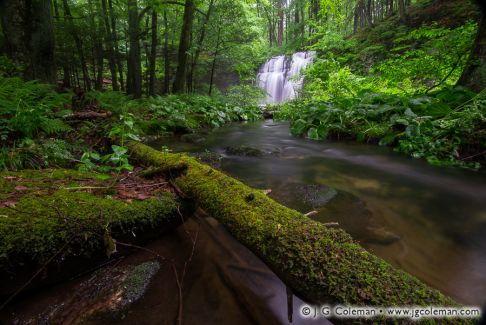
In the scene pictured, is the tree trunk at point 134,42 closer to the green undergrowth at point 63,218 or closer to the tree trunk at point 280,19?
the green undergrowth at point 63,218

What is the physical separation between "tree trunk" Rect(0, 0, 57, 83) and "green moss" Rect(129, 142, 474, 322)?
18.5 feet

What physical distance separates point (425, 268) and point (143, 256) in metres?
2.24

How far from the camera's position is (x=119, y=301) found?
1.56 m

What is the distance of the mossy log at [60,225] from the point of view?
1.37m

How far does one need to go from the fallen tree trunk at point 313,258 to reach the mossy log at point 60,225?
522 mm

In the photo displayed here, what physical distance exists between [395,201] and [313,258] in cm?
246

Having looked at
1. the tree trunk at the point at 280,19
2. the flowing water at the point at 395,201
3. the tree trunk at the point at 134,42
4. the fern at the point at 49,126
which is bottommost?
the flowing water at the point at 395,201

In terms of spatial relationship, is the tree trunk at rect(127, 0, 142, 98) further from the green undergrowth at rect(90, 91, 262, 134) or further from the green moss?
the green moss

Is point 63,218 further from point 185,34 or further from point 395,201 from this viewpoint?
point 185,34

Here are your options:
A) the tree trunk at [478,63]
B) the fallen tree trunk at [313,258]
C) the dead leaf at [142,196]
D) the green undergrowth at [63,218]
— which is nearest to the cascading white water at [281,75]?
the tree trunk at [478,63]

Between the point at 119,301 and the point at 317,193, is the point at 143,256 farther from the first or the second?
the point at 317,193

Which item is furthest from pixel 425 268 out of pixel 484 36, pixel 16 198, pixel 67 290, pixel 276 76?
pixel 276 76

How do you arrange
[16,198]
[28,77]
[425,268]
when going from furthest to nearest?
[28,77] < [425,268] < [16,198]

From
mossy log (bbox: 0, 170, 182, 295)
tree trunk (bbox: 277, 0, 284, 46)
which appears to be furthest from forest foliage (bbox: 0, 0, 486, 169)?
tree trunk (bbox: 277, 0, 284, 46)
